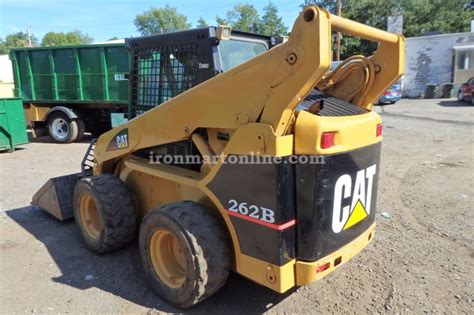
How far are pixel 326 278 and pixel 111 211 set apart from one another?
6.84ft

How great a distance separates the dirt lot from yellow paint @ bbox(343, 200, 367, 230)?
693mm

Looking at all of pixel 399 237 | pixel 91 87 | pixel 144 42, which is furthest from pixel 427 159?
pixel 91 87

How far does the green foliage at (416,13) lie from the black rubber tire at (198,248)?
35.5m

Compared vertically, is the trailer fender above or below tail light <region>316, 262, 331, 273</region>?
above

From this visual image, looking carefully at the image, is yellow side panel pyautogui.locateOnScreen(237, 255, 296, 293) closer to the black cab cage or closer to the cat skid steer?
the cat skid steer

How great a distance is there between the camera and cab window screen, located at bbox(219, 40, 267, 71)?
3.55 metres

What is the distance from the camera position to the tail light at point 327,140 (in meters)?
2.44

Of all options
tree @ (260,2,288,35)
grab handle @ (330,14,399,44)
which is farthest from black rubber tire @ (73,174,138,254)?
tree @ (260,2,288,35)

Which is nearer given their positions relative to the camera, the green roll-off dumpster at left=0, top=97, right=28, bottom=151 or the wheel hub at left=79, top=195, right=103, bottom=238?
the wheel hub at left=79, top=195, right=103, bottom=238

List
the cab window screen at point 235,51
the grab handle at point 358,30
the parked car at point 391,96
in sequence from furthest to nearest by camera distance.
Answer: the parked car at point 391,96 < the cab window screen at point 235,51 < the grab handle at point 358,30

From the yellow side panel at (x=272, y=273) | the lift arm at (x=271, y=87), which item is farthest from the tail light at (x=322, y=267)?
the lift arm at (x=271, y=87)

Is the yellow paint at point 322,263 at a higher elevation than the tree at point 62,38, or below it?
below

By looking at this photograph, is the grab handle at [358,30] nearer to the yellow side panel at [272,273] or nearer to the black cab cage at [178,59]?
the black cab cage at [178,59]

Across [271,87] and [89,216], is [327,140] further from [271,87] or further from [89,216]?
[89,216]
